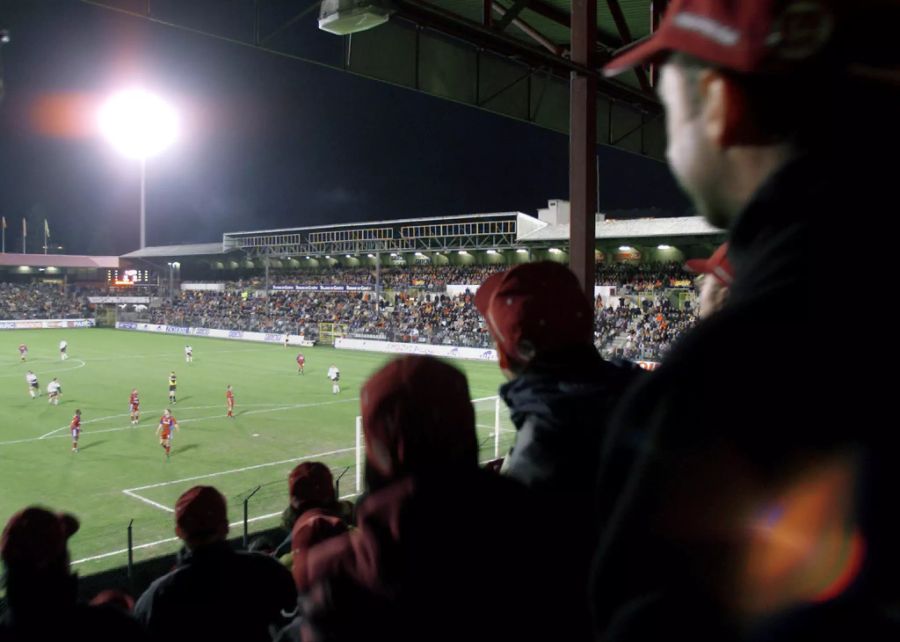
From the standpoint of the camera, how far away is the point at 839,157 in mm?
851

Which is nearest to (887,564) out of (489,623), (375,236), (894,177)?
(894,177)

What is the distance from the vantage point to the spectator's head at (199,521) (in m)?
3.51

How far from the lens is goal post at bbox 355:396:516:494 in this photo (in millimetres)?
19452

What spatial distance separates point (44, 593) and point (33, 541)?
321 mm

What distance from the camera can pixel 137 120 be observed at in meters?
75.1

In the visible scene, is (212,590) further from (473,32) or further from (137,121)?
(137,121)

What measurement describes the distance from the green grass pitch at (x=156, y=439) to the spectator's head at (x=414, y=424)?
9.48 ft

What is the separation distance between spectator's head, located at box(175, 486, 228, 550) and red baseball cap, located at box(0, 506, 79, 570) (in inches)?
20.8

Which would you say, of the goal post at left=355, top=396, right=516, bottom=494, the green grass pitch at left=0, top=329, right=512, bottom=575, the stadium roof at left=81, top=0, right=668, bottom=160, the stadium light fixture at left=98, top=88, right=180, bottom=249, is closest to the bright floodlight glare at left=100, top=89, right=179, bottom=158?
the stadium light fixture at left=98, top=88, right=180, bottom=249

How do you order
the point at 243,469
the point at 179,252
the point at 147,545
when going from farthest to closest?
the point at 179,252 < the point at 243,469 < the point at 147,545

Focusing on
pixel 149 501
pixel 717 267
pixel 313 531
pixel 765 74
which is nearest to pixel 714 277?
pixel 717 267

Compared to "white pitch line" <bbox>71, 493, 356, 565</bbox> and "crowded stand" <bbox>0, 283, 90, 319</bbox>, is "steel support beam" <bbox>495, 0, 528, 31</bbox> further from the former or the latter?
"crowded stand" <bbox>0, 283, 90, 319</bbox>

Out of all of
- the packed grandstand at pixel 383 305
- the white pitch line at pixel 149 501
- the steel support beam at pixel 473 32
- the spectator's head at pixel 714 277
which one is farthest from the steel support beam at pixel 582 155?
the packed grandstand at pixel 383 305

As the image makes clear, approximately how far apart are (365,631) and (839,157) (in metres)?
1.17
